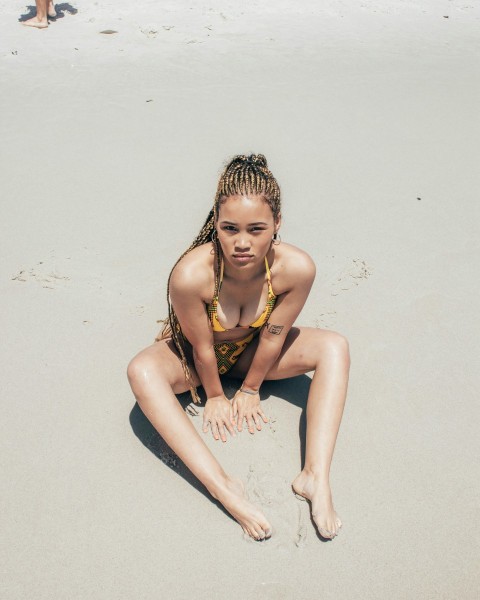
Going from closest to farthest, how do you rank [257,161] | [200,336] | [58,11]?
[257,161] < [200,336] < [58,11]

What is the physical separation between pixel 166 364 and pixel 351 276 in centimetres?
141

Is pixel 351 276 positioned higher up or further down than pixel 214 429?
higher up

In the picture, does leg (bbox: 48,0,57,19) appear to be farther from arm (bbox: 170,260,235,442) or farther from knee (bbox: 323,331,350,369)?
knee (bbox: 323,331,350,369)

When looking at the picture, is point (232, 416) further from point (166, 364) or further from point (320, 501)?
point (320, 501)

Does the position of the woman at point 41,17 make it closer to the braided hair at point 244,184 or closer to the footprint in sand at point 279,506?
the braided hair at point 244,184

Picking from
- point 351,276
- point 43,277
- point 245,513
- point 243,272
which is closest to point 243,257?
point 243,272

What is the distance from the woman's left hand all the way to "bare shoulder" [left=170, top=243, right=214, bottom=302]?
0.52 meters

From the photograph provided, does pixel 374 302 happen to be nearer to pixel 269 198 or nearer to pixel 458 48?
pixel 269 198

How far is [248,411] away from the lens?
2.36 meters

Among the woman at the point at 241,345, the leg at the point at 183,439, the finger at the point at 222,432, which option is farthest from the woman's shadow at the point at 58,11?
the finger at the point at 222,432

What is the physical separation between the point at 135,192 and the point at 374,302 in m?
1.77

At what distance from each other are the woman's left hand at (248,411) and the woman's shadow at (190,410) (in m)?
0.11

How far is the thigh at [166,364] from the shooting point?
6.99 feet

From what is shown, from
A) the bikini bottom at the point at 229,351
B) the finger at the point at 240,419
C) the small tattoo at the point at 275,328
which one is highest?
the small tattoo at the point at 275,328
